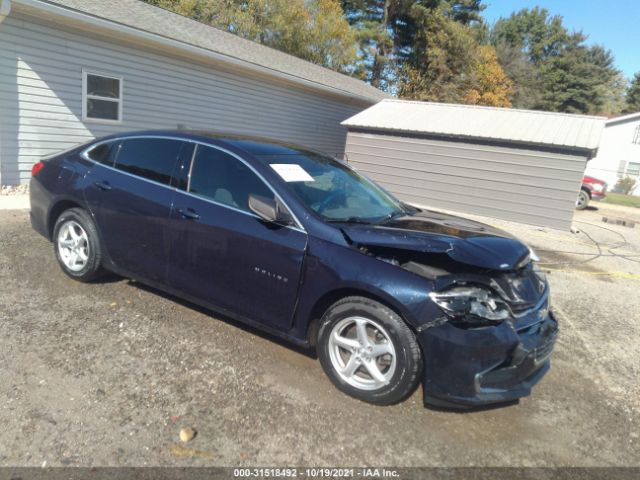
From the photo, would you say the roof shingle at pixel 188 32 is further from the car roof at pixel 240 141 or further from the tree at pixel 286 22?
the tree at pixel 286 22

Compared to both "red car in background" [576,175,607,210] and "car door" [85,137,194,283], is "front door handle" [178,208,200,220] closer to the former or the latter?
"car door" [85,137,194,283]

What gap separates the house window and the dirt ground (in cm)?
635

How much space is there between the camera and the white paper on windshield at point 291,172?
3.46 m

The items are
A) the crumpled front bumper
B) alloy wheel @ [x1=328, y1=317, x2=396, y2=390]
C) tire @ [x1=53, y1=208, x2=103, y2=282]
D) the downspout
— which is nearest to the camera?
the crumpled front bumper

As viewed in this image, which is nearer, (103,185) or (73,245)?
(103,185)

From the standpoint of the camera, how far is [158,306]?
13.6 feet

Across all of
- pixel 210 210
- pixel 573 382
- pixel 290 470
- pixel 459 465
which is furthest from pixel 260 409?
pixel 573 382

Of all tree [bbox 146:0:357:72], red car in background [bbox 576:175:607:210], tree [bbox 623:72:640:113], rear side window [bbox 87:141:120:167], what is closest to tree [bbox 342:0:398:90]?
Answer: tree [bbox 146:0:357:72]

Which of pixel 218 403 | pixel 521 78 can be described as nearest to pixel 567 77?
pixel 521 78

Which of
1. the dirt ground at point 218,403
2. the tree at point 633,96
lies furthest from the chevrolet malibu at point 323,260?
the tree at point 633,96

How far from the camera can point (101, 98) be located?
32.5 ft

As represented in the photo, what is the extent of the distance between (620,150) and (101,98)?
35.9 meters

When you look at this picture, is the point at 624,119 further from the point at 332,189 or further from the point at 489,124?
the point at 332,189

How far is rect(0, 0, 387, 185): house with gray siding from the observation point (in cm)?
838
